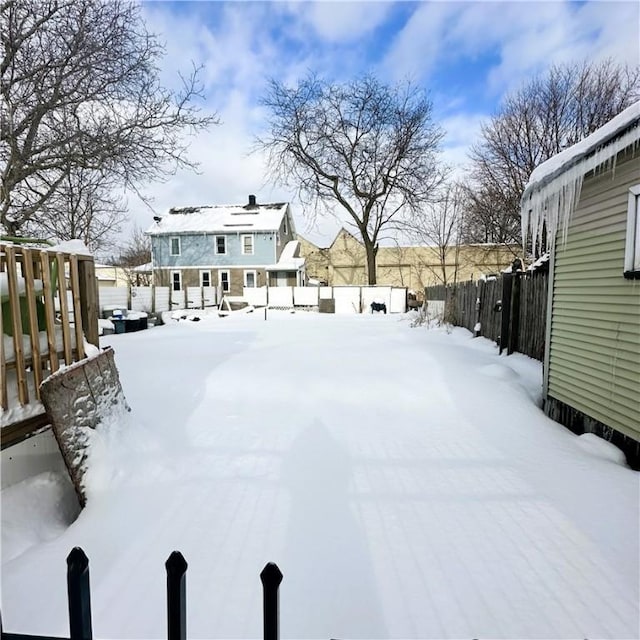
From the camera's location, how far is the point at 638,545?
2240mm

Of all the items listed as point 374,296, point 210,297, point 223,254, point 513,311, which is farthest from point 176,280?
point 513,311

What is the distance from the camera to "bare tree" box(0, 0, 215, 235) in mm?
7680

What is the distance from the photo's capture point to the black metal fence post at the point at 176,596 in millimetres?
849

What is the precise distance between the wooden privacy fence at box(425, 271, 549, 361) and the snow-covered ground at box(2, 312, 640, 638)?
8.09 feet

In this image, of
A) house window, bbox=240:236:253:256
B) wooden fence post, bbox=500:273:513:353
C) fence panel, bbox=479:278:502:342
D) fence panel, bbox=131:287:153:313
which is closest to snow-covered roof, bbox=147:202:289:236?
house window, bbox=240:236:253:256

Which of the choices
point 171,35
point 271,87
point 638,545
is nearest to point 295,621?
point 638,545

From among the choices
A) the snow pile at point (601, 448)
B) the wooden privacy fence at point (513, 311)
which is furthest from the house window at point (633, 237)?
the wooden privacy fence at point (513, 311)

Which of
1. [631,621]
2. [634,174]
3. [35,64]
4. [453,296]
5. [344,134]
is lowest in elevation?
[631,621]

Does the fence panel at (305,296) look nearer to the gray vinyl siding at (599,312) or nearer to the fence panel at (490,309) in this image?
the fence panel at (490,309)

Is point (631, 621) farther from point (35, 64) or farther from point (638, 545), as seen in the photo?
point (35, 64)

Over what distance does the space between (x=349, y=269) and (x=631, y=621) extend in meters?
27.4

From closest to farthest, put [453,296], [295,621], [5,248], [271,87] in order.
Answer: [295,621] < [5,248] < [453,296] < [271,87]

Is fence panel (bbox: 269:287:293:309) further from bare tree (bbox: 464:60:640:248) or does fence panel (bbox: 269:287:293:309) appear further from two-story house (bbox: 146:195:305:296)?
bare tree (bbox: 464:60:640:248)

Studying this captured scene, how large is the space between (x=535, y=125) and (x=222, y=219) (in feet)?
60.7
